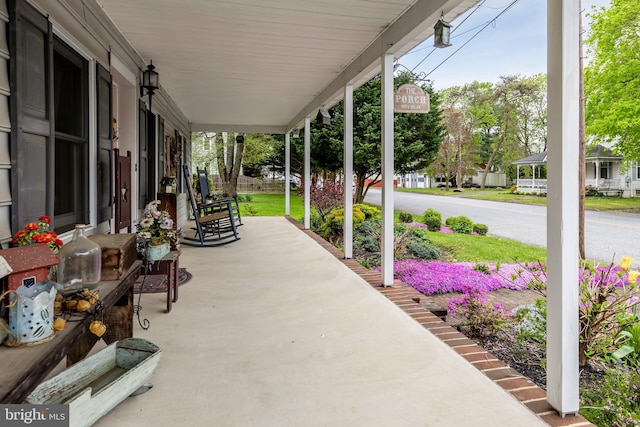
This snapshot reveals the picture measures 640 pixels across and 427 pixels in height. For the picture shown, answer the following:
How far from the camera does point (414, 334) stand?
2.48 m

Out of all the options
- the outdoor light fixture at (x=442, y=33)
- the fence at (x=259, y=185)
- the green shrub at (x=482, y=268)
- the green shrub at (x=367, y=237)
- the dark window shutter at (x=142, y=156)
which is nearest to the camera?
the outdoor light fixture at (x=442, y=33)

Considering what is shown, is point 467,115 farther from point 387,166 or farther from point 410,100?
point 387,166

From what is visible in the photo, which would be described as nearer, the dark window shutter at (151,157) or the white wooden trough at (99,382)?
the white wooden trough at (99,382)

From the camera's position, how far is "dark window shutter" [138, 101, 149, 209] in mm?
4221

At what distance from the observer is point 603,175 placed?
66.6 ft

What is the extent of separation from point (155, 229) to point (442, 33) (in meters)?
2.37

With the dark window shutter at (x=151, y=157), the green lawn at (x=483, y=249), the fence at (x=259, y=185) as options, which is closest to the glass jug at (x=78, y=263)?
the dark window shutter at (x=151, y=157)

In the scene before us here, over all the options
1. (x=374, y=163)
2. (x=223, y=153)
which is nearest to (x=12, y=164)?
(x=374, y=163)

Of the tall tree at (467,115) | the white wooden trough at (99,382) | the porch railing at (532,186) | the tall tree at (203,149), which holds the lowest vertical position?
the white wooden trough at (99,382)

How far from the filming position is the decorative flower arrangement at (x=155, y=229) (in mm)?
2736

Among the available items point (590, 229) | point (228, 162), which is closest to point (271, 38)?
point (590, 229)

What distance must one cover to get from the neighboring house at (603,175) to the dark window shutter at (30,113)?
63.7 feet

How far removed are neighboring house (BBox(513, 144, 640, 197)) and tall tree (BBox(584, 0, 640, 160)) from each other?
7325mm

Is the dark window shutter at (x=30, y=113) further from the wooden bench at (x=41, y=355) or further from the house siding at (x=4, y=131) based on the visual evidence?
the wooden bench at (x=41, y=355)
